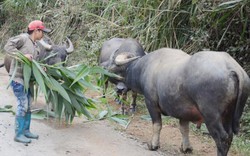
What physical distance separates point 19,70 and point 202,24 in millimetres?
4161

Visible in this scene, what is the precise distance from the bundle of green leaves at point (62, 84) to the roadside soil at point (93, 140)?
0.89 feet

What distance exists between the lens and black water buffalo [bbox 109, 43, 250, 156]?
4.53 metres

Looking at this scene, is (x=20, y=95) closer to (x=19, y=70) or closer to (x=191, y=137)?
(x=19, y=70)

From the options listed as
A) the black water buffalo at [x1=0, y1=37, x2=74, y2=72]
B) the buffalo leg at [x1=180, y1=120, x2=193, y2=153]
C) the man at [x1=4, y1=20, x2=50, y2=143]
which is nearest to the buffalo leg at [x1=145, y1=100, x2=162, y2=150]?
the buffalo leg at [x1=180, y1=120, x2=193, y2=153]

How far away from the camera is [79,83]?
20.1 feet

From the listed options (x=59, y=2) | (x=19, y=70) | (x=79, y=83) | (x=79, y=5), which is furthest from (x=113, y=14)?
(x=19, y=70)

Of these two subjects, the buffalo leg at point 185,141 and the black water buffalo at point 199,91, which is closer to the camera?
the black water buffalo at point 199,91

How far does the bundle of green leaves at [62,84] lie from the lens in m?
5.57

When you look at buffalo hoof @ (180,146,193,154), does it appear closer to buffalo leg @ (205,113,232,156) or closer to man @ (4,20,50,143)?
buffalo leg @ (205,113,232,156)

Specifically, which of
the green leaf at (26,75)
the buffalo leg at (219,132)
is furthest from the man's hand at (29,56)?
the buffalo leg at (219,132)

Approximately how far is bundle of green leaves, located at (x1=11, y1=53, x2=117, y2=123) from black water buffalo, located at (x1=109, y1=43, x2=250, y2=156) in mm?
908

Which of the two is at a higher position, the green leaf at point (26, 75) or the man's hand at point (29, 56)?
the man's hand at point (29, 56)

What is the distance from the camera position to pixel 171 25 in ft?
28.9

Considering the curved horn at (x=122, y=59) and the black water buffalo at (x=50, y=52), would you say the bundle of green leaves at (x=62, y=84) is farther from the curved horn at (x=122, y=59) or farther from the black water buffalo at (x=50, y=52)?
the black water buffalo at (x=50, y=52)
